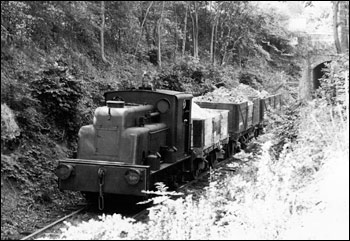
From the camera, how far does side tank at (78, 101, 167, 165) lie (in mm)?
10320

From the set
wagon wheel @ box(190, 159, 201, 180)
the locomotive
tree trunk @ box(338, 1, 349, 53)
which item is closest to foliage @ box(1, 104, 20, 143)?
the locomotive

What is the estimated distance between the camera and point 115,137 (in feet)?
34.4

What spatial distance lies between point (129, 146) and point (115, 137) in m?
0.41

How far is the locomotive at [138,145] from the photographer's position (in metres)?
10.1

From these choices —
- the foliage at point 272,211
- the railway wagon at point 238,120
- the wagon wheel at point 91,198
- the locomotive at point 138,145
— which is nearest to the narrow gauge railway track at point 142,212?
the wagon wheel at point 91,198

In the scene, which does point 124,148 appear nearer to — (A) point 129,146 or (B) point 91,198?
(A) point 129,146

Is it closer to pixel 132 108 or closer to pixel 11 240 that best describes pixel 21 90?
pixel 132 108

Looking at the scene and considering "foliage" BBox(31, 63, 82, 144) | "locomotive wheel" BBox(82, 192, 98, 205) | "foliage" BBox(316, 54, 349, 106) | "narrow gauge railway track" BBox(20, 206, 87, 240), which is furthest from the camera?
"foliage" BBox(31, 63, 82, 144)

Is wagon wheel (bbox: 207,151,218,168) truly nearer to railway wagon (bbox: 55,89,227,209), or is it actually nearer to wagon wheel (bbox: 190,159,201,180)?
wagon wheel (bbox: 190,159,201,180)

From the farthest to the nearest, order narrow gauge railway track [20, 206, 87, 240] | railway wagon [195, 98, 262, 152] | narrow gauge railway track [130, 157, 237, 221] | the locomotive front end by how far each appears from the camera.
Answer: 1. railway wagon [195, 98, 262, 152]
2. narrow gauge railway track [130, 157, 237, 221]
3. the locomotive front end
4. narrow gauge railway track [20, 206, 87, 240]

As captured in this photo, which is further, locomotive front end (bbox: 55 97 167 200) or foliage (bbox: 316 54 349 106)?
foliage (bbox: 316 54 349 106)

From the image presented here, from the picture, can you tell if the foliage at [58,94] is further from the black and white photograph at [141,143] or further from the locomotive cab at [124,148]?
the locomotive cab at [124,148]

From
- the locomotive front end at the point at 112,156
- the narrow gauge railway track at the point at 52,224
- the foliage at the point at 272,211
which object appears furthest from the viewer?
the locomotive front end at the point at 112,156

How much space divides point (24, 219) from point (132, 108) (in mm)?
3152
